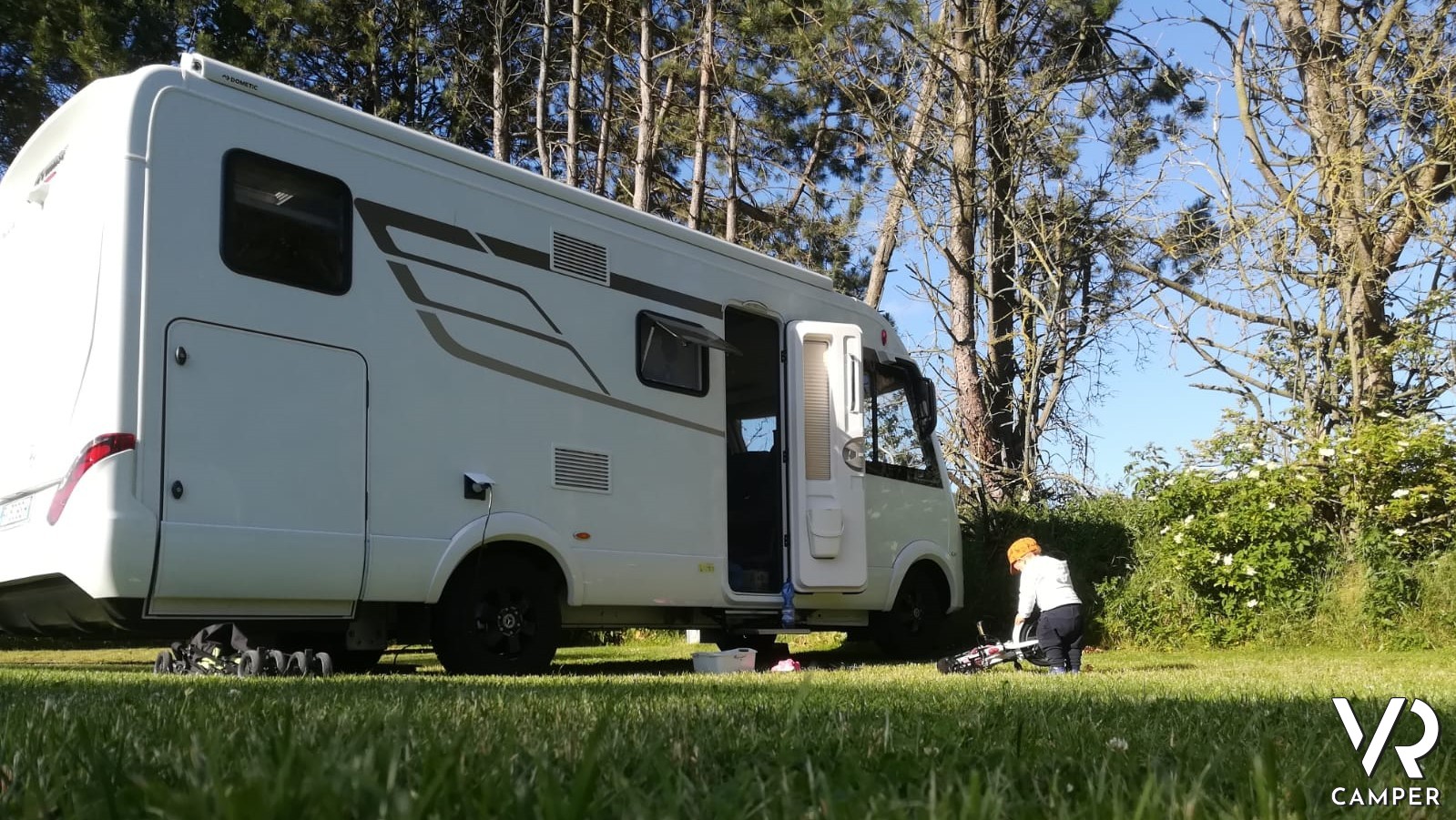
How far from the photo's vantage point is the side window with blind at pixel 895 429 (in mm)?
9734

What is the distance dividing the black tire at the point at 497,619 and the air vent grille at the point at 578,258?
5.87 ft

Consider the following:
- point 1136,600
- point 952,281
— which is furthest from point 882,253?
point 1136,600

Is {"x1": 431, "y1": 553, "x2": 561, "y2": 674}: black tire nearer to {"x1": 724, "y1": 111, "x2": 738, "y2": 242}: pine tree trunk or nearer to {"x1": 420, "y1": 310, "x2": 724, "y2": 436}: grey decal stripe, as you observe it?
{"x1": 420, "y1": 310, "x2": 724, "y2": 436}: grey decal stripe

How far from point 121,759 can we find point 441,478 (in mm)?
4710

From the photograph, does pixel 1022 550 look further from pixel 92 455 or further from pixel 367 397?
pixel 92 455

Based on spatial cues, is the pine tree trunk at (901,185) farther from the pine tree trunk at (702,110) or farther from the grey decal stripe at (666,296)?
the grey decal stripe at (666,296)

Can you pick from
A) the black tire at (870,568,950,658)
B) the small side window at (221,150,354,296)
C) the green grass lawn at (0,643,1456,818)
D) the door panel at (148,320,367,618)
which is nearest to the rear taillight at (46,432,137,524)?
the door panel at (148,320,367,618)

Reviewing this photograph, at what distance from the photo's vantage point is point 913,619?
1023 centimetres

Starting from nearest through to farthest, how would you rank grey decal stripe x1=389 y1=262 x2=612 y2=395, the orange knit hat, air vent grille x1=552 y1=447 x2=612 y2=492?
1. grey decal stripe x1=389 y1=262 x2=612 y2=395
2. air vent grille x1=552 y1=447 x2=612 y2=492
3. the orange knit hat

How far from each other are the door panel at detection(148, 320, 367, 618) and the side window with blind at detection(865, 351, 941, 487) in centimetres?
448

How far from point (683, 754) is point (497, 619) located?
504 centimetres

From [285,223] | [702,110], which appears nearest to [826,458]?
[285,223]

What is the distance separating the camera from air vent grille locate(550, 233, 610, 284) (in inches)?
294

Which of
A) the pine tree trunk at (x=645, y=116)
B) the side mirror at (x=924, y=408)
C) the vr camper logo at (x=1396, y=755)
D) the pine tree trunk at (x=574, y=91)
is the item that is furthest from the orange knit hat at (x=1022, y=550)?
the pine tree trunk at (x=574, y=91)
